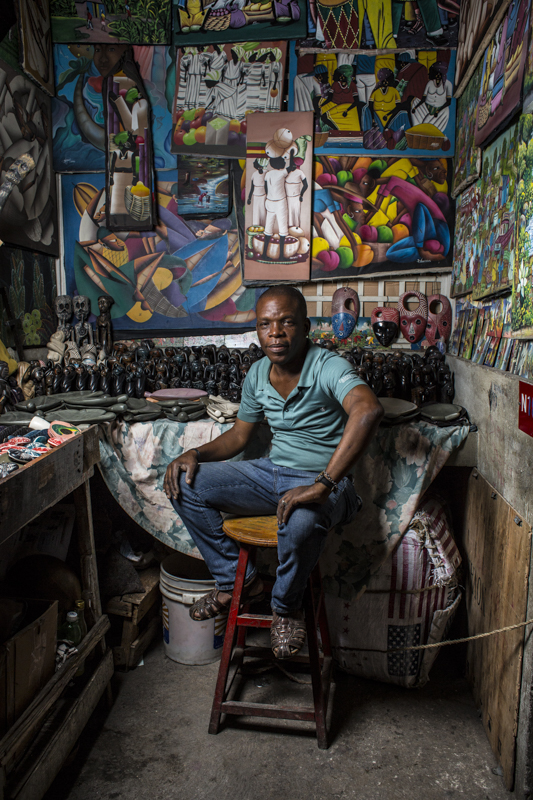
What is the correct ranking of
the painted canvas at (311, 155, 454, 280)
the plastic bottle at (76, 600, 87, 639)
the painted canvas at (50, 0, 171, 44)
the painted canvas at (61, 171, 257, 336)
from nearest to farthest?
the plastic bottle at (76, 600, 87, 639), the painted canvas at (311, 155, 454, 280), the painted canvas at (50, 0, 171, 44), the painted canvas at (61, 171, 257, 336)

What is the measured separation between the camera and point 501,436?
7.55ft

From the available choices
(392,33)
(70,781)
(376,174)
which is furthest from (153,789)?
(392,33)

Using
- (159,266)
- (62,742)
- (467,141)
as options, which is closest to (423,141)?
(467,141)

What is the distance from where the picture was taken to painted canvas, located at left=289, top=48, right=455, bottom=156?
13.7 ft

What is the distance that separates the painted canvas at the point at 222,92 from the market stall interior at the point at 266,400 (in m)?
0.02

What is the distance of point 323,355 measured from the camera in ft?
7.63

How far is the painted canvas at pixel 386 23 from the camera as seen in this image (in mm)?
4117

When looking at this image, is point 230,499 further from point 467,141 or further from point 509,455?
point 467,141

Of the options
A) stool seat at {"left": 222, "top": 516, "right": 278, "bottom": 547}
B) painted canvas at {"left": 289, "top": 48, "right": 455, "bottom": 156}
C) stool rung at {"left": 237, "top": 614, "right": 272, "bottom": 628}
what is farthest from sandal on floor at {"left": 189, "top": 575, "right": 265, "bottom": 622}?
painted canvas at {"left": 289, "top": 48, "right": 455, "bottom": 156}

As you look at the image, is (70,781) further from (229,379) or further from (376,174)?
(376,174)

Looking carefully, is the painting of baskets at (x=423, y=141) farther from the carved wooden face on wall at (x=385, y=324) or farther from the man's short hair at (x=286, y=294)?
the man's short hair at (x=286, y=294)

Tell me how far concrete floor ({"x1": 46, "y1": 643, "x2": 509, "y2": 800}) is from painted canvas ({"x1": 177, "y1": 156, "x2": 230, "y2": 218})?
3458 mm

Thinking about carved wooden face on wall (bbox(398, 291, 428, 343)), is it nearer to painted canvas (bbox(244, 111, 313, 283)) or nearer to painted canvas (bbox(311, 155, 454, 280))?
painted canvas (bbox(311, 155, 454, 280))

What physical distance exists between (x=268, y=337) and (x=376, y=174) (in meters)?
2.67
